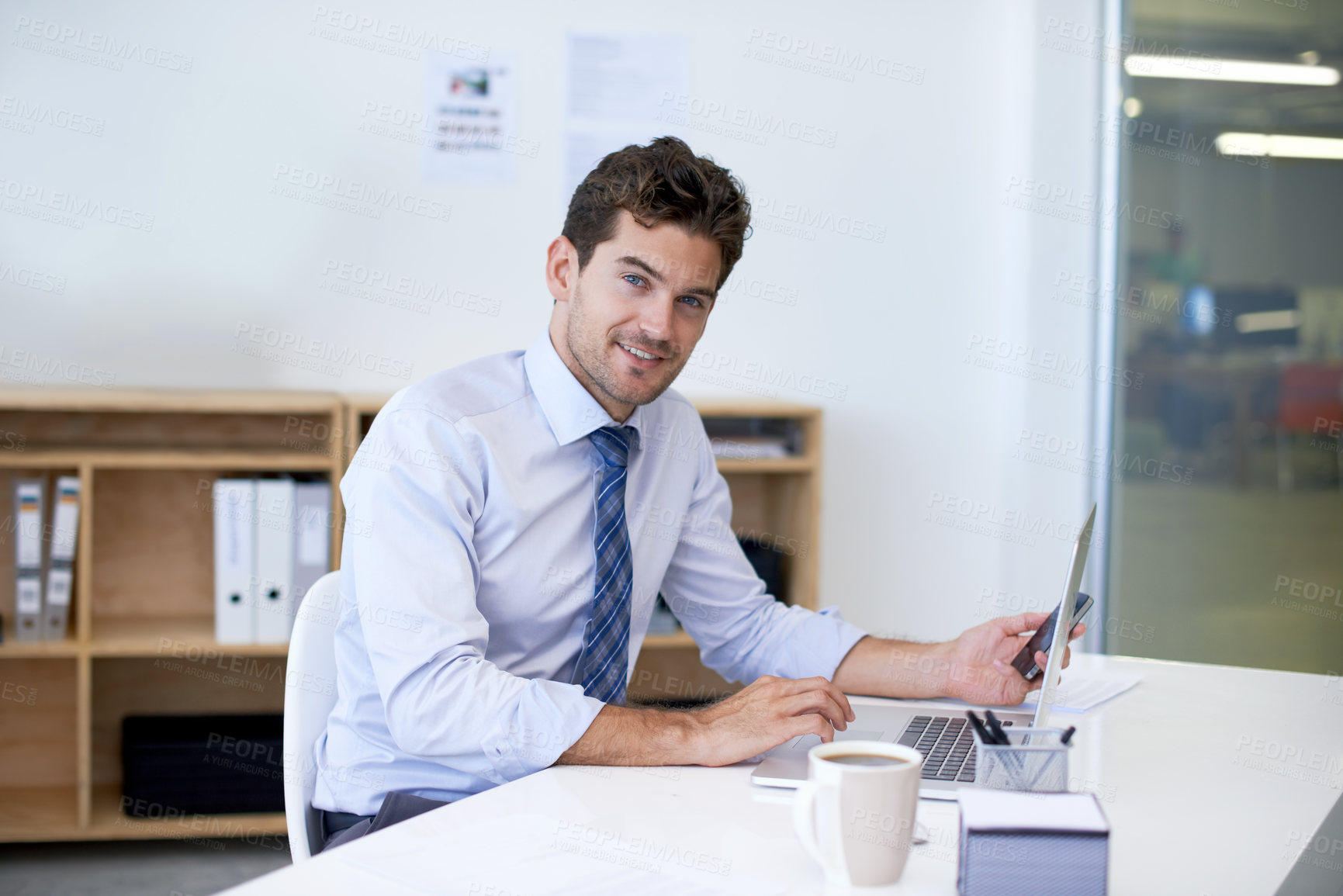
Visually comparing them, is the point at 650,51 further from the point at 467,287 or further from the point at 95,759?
the point at 95,759

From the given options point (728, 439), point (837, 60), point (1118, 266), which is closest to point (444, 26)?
point (837, 60)

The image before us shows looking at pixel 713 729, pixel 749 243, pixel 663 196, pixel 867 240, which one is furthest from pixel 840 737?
pixel 867 240

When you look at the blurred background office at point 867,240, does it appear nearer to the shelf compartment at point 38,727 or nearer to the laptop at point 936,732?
the shelf compartment at point 38,727

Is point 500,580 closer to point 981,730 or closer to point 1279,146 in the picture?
point 981,730

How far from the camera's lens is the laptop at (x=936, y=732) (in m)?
1.12

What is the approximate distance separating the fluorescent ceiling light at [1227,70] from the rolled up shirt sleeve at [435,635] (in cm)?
251

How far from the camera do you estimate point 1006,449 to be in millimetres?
3307

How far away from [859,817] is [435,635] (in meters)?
0.54

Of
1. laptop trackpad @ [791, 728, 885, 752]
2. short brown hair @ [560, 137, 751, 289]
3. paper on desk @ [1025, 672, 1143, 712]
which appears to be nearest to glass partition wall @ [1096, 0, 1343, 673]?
paper on desk @ [1025, 672, 1143, 712]

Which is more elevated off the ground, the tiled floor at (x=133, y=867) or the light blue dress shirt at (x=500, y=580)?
the light blue dress shirt at (x=500, y=580)

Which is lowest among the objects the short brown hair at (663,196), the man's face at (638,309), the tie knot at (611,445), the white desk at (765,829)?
the white desk at (765,829)

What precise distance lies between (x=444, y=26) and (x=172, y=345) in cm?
107

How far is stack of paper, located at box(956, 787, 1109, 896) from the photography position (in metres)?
0.83

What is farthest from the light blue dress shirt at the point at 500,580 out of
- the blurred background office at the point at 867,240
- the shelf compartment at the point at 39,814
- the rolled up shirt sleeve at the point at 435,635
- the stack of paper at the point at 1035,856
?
the shelf compartment at the point at 39,814
